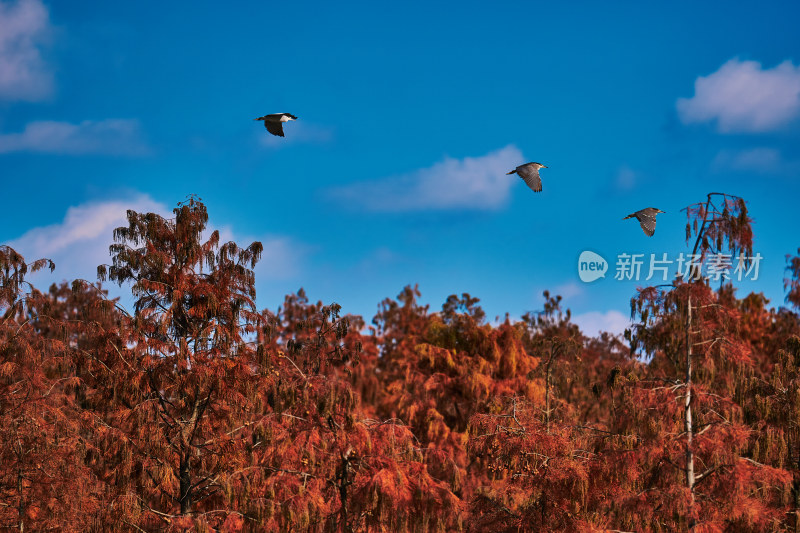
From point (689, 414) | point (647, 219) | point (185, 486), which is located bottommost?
point (185, 486)

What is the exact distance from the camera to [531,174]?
40.9 ft

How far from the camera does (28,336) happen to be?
12844 mm

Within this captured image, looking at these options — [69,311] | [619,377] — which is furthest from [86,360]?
[69,311]

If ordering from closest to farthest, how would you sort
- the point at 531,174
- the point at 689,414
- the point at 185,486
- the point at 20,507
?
the point at 689,414 < the point at 20,507 < the point at 531,174 < the point at 185,486

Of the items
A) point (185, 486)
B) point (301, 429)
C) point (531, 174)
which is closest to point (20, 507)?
point (185, 486)

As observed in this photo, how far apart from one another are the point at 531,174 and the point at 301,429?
19.7 ft

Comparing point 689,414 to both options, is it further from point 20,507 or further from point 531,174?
point 20,507

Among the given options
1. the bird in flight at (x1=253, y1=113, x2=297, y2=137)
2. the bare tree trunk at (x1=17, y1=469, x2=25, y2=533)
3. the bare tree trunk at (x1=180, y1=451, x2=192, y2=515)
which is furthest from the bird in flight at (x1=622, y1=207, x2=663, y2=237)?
the bare tree trunk at (x1=17, y1=469, x2=25, y2=533)

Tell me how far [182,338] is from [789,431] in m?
10.1

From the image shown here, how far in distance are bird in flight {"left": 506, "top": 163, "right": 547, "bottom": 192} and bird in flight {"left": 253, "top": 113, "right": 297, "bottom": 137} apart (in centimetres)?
354

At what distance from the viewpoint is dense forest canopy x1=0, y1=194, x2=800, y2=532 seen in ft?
38.4

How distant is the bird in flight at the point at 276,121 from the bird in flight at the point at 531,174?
354 cm

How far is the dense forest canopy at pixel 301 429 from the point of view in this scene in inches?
461

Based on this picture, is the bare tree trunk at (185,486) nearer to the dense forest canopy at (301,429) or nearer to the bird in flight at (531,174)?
the dense forest canopy at (301,429)
